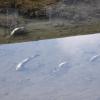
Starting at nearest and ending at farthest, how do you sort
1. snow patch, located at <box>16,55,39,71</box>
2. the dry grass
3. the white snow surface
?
the white snow surface < snow patch, located at <box>16,55,39,71</box> < the dry grass

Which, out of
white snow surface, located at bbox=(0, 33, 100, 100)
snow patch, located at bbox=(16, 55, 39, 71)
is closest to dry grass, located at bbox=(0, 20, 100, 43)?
white snow surface, located at bbox=(0, 33, 100, 100)

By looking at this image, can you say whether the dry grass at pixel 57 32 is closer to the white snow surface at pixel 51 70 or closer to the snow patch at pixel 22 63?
the white snow surface at pixel 51 70

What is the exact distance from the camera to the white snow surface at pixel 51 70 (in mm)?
2123

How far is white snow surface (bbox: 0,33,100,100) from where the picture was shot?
212cm

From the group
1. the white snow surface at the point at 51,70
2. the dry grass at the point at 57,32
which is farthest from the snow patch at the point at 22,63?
the dry grass at the point at 57,32

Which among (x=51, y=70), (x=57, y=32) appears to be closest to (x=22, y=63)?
(x=51, y=70)

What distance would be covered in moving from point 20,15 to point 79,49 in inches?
55.0

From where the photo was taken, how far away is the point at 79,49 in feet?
8.25

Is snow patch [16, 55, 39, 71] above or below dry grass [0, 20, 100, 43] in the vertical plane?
above

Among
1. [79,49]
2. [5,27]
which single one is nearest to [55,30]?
[5,27]

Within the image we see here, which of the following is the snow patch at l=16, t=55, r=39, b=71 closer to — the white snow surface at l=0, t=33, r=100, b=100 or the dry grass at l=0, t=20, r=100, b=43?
the white snow surface at l=0, t=33, r=100, b=100

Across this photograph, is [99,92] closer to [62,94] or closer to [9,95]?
[62,94]

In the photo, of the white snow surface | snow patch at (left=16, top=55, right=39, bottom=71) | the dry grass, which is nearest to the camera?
the white snow surface

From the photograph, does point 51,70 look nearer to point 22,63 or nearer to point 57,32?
point 22,63
